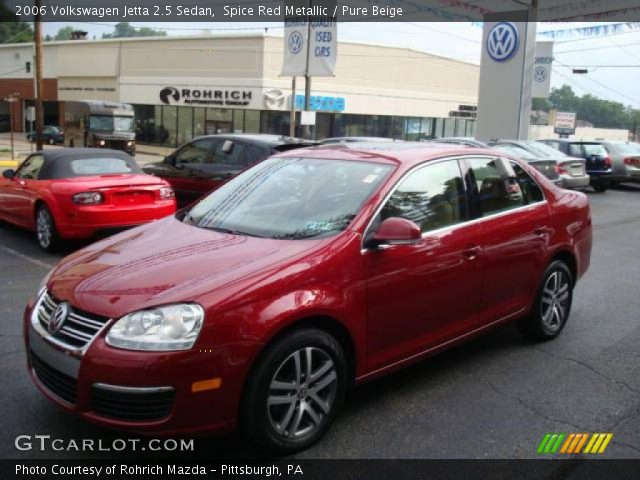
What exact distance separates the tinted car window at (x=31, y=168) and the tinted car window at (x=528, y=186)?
21.3ft

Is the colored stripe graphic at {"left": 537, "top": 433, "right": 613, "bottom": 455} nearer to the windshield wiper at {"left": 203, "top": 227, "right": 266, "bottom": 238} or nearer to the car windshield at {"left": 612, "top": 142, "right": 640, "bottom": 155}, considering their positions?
the windshield wiper at {"left": 203, "top": 227, "right": 266, "bottom": 238}

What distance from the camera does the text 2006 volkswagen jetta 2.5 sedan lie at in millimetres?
2973

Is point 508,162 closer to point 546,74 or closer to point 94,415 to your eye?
point 94,415

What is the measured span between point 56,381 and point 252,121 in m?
36.0

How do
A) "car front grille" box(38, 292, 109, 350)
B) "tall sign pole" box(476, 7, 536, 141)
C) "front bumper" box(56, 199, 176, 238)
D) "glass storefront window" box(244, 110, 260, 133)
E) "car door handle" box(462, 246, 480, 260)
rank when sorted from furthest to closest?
"glass storefront window" box(244, 110, 260, 133) → "tall sign pole" box(476, 7, 536, 141) → "front bumper" box(56, 199, 176, 238) → "car door handle" box(462, 246, 480, 260) → "car front grille" box(38, 292, 109, 350)

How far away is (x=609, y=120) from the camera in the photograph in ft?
334

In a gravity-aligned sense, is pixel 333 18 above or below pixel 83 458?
above

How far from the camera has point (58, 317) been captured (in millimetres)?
3221

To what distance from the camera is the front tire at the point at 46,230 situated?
27.0ft

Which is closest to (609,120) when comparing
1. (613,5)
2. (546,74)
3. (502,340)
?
(546,74)

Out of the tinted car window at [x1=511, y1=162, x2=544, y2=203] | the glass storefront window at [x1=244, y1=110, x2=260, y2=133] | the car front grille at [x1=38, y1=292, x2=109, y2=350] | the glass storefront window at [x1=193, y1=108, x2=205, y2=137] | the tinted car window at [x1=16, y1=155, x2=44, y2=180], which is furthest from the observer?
the glass storefront window at [x1=193, y1=108, x2=205, y2=137]

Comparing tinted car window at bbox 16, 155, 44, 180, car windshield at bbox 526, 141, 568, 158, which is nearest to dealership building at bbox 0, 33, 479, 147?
car windshield at bbox 526, 141, 568, 158

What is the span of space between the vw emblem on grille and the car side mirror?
1.64m

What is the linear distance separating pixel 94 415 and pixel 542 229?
3.49 meters
